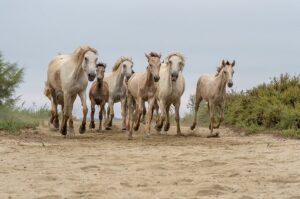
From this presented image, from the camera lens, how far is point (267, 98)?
778 inches

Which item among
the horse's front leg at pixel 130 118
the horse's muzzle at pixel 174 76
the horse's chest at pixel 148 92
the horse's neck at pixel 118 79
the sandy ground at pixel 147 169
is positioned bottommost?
the sandy ground at pixel 147 169

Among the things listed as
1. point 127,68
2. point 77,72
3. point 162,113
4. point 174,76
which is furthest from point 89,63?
point 127,68

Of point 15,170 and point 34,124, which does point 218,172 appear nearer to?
point 15,170

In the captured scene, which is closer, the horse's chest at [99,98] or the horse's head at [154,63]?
the horse's head at [154,63]

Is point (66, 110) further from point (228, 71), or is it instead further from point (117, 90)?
point (228, 71)

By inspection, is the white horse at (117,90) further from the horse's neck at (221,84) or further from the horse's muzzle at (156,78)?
the horse's muzzle at (156,78)

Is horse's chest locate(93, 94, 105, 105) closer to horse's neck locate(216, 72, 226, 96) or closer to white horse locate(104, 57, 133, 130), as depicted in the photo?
white horse locate(104, 57, 133, 130)

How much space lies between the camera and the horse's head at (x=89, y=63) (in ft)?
48.3

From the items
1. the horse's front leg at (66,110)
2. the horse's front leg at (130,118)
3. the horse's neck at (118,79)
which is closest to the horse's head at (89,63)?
the horse's front leg at (66,110)

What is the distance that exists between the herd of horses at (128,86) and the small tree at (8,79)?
12.5 feet

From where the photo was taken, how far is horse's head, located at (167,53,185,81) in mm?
15785

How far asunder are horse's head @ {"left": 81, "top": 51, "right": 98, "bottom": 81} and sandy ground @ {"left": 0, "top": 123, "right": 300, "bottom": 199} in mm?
1873

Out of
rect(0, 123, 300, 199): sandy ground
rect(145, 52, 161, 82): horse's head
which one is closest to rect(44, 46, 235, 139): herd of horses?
rect(145, 52, 161, 82): horse's head

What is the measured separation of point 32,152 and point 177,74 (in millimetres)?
5448
